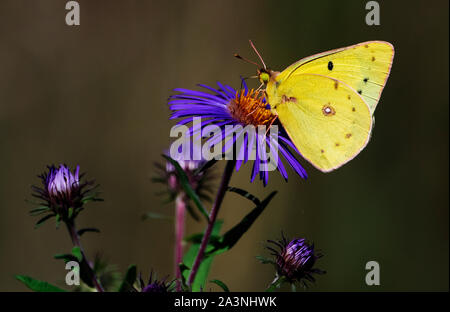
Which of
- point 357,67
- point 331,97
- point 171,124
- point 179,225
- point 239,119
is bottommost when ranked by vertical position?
point 179,225

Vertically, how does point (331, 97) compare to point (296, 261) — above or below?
above

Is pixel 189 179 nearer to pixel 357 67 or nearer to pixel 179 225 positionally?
pixel 179 225

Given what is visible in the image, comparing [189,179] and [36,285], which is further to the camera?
[189,179]

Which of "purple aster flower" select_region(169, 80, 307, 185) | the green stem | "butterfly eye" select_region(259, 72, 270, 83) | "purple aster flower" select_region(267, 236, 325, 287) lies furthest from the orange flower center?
"purple aster flower" select_region(267, 236, 325, 287)

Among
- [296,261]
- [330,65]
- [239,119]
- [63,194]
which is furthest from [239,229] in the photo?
[330,65]

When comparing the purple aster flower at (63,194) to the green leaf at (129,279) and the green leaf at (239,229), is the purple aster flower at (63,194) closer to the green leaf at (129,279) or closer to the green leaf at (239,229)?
the green leaf at (129,279)
